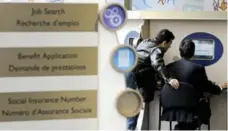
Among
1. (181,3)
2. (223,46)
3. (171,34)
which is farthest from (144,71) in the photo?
(181,3)

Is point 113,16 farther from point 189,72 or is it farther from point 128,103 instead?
point 189,72

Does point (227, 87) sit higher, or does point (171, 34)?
point (171, 34)

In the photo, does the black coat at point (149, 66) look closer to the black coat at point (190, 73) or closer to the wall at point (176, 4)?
the black coat at point (190, 73)

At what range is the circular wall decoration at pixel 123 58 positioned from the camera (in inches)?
28.8

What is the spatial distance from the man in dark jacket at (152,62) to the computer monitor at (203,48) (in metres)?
0.13

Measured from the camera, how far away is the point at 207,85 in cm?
187

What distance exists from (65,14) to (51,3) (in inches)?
1.4

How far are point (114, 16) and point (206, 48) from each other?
124cm

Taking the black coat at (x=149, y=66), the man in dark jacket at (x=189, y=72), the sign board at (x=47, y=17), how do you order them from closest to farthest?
the sign board at (x=47, y=17)
the black coat at (x=149, y=66)
the man in dark jacket at (x=189, y=72)

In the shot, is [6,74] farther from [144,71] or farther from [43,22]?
[144,71]

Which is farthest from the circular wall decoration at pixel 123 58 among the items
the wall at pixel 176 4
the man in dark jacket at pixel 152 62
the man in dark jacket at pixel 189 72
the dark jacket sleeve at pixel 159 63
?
the wall at pixel 176 4

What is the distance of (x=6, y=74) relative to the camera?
71 centimetres

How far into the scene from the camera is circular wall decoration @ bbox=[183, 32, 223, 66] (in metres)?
1.88

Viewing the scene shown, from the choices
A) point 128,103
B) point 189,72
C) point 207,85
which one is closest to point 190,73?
point 189,72
